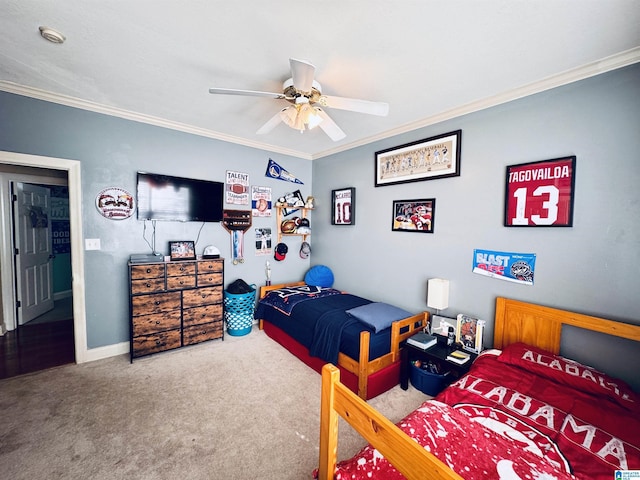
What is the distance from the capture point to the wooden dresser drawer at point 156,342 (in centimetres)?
278

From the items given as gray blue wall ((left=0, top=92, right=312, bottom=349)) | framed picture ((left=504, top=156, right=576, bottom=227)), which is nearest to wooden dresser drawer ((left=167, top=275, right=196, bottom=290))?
gray blue wall ((left=0, top=92, right=312, bottom=349))

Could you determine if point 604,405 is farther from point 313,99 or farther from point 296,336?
point 313,99

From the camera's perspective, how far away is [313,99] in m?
1.88

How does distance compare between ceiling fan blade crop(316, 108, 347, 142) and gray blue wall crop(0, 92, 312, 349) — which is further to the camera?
gray blue wall crop(0, 92, 312, 349)

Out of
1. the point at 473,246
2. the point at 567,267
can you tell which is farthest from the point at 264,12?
the point at 567,267

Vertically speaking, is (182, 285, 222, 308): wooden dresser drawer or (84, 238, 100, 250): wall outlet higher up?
(84, 238, 100, 250): wall outlet

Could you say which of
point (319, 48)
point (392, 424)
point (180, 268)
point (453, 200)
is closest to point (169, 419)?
point (180, 268)

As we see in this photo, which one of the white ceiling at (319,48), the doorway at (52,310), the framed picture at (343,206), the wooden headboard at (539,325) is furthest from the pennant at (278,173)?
the wooden headboard at (539,325)

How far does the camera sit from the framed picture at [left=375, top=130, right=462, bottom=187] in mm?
2592

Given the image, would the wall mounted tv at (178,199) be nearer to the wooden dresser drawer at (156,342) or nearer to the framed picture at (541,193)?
the wooden dresser drawer at (156,342)

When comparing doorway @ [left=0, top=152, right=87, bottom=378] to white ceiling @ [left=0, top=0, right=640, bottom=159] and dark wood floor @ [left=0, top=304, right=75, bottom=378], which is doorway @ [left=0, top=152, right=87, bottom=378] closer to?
dark wood floor @ [left=0, top=304, right=75, bottom=378]

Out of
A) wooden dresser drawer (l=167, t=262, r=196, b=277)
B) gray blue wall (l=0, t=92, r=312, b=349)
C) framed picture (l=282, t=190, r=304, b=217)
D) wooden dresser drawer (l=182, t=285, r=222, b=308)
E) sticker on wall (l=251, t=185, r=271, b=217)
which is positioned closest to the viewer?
gray blue wall (l=0, t=92, r=312, b=349)

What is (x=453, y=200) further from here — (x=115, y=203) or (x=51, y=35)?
(x=115, y=203)

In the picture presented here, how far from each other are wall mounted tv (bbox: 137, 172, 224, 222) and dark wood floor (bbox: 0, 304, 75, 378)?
5.76ft
